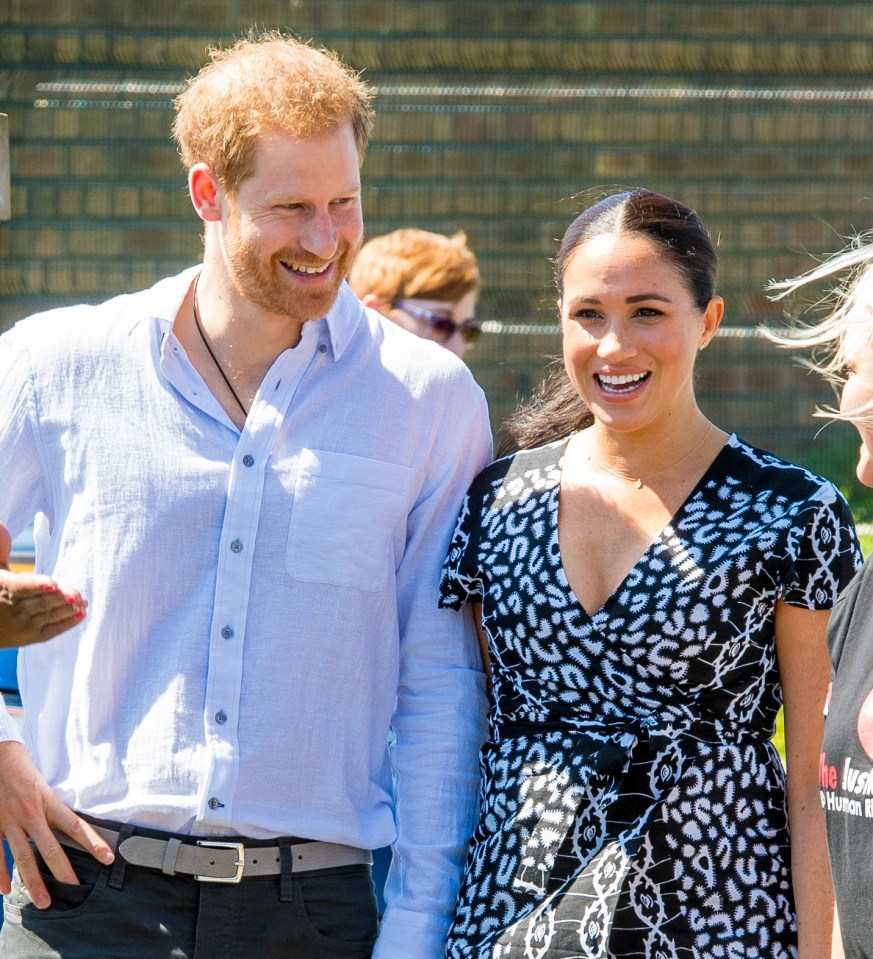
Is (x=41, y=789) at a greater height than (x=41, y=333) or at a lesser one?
lesser

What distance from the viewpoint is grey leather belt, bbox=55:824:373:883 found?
2492 mm

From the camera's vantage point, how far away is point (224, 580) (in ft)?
8.39

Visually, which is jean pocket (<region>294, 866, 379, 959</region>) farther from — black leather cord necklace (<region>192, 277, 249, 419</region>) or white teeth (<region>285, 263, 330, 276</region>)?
white teeth (<region>285, 263, 330, 276</region>)

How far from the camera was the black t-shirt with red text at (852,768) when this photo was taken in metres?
2.11

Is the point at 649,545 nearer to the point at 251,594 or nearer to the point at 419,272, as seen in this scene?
the point at 251,594

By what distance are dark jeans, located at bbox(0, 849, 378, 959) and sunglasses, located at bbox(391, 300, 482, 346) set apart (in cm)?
218

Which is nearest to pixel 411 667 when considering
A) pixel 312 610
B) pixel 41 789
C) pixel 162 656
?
pixel 312 610

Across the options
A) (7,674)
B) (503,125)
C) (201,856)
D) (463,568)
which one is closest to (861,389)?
(463,568)

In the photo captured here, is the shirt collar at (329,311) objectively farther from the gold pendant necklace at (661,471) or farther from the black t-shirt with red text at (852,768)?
the black t-shirt with red text at (852,768)

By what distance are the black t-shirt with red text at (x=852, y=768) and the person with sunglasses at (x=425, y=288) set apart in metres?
2.30

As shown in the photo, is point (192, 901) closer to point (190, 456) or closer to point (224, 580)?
point (224, 580)

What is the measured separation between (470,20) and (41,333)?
6074 mm

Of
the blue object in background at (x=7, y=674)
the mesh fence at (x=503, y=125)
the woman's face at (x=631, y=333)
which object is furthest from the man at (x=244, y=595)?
the mesh fence at (x=503, y=125)

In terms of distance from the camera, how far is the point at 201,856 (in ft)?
8.18
